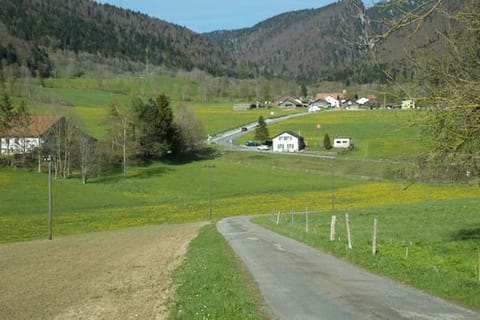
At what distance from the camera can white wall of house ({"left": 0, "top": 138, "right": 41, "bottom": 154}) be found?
91500 mm

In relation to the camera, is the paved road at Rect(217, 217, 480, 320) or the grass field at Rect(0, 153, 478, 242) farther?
the grass field at Rect(0, 153, 478, 242)

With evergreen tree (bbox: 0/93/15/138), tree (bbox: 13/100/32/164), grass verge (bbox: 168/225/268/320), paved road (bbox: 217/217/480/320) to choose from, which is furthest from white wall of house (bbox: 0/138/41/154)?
paved road (bbox: 217/217/480/320)

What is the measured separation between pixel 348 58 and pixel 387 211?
31.9 metres

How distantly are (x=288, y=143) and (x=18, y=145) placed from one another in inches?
2033

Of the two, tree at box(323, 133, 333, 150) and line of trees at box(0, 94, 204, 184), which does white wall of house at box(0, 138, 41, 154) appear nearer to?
line of trees at box(0, 94, 204, 184)

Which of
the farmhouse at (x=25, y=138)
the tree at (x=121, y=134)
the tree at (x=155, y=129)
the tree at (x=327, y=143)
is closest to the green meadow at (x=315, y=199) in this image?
the tree at (x=327, y=143)

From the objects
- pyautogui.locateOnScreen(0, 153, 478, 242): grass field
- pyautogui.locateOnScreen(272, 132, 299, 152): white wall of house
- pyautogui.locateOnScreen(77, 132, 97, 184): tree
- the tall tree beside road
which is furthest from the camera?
pyautogui.locateOnScreen(272, 132, 299, 152): white wall of house

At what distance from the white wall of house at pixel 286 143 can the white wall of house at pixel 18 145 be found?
156ft

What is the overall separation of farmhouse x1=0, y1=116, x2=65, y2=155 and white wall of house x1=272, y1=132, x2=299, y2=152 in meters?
44.5

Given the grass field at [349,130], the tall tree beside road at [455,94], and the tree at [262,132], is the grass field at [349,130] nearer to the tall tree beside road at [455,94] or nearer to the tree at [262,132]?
the tree at [262,132]

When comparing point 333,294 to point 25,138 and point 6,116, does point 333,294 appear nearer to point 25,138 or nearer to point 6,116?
point 25,138

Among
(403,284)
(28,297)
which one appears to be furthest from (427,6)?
(28,297)

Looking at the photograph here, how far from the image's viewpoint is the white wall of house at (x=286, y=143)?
385 feet

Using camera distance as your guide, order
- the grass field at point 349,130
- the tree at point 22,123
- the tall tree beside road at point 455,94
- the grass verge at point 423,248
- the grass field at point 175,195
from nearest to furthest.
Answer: the tall tree beside road at point 455,94 → the grass verge at point 423,248 → the grass field at point 175,195 → the tree at point 22,123 → the grass field at point 349,130
